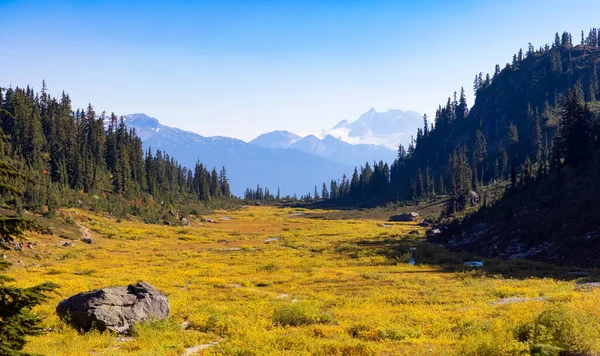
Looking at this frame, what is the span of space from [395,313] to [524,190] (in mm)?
54533

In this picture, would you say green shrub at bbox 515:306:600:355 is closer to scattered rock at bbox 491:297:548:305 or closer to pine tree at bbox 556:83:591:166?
scattered rock at bbox 491:297:548:305

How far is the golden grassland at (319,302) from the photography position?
14422mm

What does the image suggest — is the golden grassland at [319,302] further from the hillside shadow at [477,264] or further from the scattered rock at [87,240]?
the scattered rock at [87,240]

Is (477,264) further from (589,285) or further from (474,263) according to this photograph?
(589,285)

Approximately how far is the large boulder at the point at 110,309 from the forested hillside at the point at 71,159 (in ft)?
175

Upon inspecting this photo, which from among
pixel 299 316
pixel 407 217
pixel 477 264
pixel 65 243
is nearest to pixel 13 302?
pixel 299 316

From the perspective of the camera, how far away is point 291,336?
16.2 metres

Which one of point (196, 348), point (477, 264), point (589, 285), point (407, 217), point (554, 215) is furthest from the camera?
point (407, 217)

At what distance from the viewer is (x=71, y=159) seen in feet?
329

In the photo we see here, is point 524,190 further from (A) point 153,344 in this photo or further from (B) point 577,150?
(A) point 153,344

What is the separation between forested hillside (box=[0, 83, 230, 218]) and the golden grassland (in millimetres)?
34795

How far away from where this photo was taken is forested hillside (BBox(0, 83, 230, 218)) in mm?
83688

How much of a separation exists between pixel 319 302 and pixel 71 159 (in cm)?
9838

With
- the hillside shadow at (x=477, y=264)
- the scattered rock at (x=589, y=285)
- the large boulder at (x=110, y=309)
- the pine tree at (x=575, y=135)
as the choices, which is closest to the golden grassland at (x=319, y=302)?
the hillside shadow at (x=477, y=264)
